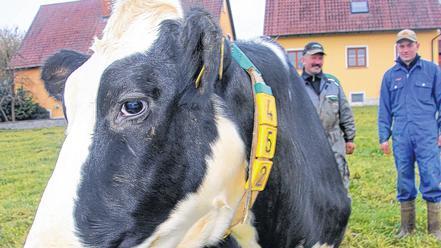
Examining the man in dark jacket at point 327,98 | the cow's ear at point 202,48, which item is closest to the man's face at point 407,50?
the man in dark jacket at point 327,98

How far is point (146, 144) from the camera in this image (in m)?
1.64

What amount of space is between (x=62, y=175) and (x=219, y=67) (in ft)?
1.93

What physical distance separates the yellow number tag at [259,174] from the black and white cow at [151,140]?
0.05 meters

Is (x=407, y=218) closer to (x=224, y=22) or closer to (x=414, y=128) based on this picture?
(x=414, y=128)

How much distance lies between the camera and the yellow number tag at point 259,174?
187cm

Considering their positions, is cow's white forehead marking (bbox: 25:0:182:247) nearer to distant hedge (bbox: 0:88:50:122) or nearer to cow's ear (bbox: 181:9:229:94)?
cow's ear (bbox: 181:9:229:94)

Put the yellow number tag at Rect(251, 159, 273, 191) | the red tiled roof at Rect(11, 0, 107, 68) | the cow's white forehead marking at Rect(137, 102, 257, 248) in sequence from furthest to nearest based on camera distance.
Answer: the red tiled roof at Rect(11, 0, 107, 68), the yellow number tag at Rect(251, 159, 273, 191), the cow's white forehead marking at Rect(137, 102, 257, 248)

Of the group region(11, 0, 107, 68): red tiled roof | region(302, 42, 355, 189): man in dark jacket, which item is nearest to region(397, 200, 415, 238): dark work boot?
region(302, 42, 355, 189): man in dark jacket

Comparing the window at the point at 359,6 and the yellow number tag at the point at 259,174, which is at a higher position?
the window at the point at 359,6

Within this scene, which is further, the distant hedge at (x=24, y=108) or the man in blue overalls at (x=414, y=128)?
the distant hedge at (x=24, y=108)

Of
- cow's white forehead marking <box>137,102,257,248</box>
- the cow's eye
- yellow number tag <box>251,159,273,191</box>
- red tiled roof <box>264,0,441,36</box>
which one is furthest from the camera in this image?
red tiled roof <box>264,0,441,36</box>

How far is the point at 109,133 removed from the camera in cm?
161

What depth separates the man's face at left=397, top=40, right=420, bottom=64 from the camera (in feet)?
18.0

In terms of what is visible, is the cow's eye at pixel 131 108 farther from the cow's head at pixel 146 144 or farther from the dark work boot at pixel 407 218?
the dark work boot at pixel 407 218
